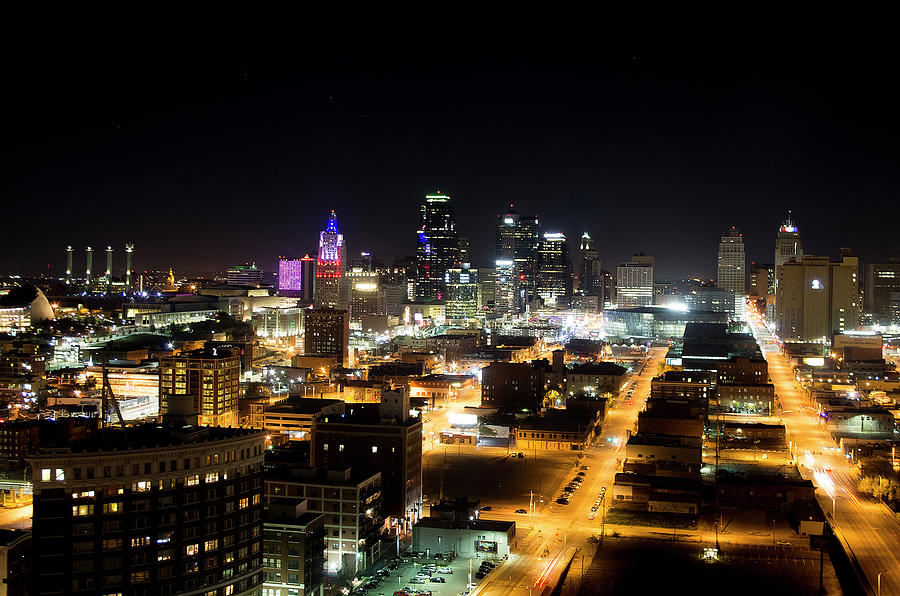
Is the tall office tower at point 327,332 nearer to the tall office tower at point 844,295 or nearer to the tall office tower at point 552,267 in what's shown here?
the tall office tower at point 844,295

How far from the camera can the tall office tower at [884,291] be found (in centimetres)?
9838

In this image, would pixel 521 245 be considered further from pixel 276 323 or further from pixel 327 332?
pixel 327 332

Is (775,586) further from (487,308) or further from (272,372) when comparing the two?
(487,308)

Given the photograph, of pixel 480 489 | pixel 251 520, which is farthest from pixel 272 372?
pixel 251 520

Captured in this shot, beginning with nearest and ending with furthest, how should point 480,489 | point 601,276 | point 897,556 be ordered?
point 897,556
point 480,489
point 601,276

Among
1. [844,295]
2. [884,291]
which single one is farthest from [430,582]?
[884,291]

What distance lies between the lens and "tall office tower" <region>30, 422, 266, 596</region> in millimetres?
15383

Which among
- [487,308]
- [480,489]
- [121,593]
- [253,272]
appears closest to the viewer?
[121,593]

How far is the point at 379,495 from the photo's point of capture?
2436 centimetres

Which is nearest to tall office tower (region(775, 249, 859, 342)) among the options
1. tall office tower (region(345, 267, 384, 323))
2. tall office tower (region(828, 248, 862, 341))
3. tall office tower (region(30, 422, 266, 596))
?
tall office tower (region(828, 248, 862, 341))

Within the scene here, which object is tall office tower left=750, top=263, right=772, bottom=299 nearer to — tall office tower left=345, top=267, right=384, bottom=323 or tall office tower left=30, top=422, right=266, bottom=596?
tall office tower left=345, top=267, right=384, bottom=323

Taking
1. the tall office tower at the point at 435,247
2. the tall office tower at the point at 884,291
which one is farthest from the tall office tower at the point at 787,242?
the tall office tower at the point at 435,247

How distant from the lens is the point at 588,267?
15100 centimetres

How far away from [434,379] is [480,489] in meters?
23.3
